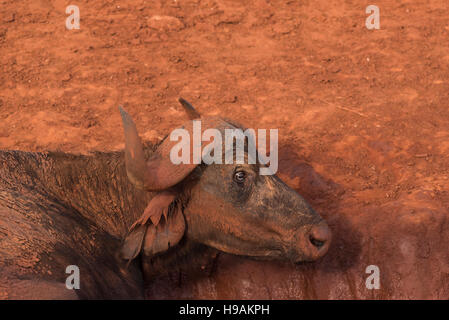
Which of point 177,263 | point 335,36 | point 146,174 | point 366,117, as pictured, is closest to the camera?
point 146,174

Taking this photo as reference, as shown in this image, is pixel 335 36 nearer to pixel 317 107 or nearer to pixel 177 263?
pixel 317 107

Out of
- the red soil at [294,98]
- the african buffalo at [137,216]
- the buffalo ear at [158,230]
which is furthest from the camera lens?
the red soil at [294,98]

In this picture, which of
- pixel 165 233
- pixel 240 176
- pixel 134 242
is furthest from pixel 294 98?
pixel 134 242

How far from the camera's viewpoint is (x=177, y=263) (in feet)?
15.3

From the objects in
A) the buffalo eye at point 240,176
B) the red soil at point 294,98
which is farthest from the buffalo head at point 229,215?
A: the red soil at point 294,98

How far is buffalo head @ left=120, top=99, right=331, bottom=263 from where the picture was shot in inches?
170

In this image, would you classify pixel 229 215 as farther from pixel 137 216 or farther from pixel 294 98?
pixel 294 98

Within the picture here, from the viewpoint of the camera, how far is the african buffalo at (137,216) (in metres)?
4.13

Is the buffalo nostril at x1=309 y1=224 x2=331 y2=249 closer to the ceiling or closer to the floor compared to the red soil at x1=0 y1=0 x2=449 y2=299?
closer to the floor

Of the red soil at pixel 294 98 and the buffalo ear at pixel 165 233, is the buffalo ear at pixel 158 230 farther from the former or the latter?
the red soil at pixel 294 98

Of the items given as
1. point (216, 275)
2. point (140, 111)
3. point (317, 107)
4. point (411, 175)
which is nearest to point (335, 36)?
point (317, 107)

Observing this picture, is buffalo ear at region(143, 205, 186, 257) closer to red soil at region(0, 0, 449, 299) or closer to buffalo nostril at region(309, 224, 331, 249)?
red soil at region(0, 0, 449, 299)

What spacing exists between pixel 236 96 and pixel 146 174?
12.8 ft

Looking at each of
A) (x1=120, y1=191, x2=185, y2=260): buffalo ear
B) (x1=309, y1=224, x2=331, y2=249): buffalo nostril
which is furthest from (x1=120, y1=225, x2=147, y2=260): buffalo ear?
(x1=309, y1=224, x2=331, y2=249): buffalo nostril
